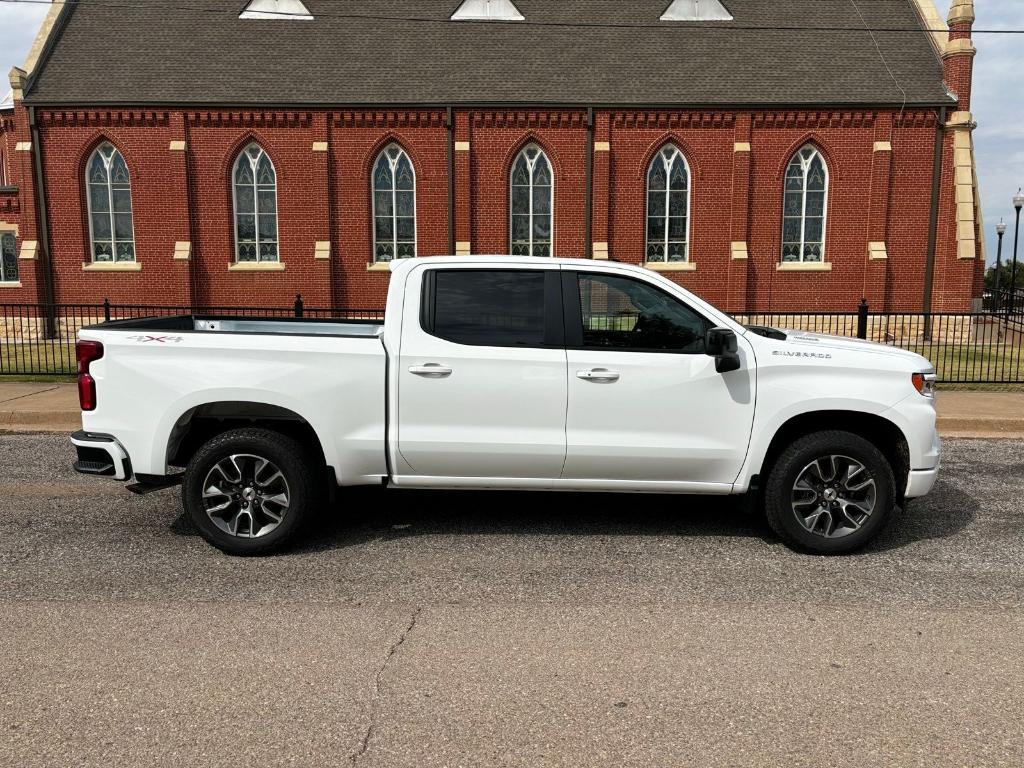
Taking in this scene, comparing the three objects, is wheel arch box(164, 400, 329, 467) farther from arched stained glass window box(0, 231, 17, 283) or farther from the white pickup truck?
arched stained glass window box(0, 231, 17, 283)

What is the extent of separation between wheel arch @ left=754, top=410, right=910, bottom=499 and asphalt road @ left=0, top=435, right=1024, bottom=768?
578 millimetres

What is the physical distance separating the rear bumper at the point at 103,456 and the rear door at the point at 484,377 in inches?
72.6

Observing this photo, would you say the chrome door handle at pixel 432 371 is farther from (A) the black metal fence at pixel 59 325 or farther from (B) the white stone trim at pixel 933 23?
(B) the white stone trim at pixel 933 23

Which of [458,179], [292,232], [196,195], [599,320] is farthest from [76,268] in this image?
[599,320]

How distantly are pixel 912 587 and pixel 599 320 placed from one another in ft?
8.27

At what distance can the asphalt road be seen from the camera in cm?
298

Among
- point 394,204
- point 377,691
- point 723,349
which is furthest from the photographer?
point 394,204

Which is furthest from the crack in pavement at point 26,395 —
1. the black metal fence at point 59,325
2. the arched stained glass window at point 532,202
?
the arched stained glass window at point 532,202

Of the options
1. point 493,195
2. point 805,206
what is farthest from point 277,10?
point 805,206

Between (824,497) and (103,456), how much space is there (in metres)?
4.83

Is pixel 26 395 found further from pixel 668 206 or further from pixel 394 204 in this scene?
pixel 668 206

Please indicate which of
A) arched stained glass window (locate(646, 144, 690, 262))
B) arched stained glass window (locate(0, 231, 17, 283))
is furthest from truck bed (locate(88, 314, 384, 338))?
arched stained glass window (locate(0, 231, 17, 283))

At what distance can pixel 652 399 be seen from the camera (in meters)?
5.05

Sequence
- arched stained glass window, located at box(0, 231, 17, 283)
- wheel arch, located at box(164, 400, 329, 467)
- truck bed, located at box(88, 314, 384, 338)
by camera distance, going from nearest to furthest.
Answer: wheel arch, located at box(164, 400, 329, 467)
truck bed, located at box(88, 314, 384, 338)
arched stained glass window, located at box(0, 231, 17, 283)
